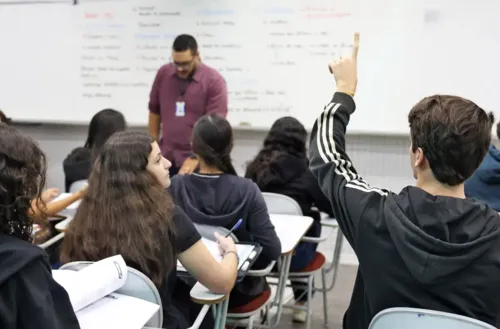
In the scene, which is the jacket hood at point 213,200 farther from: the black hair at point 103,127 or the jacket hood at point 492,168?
the jacket hood at point 492,168

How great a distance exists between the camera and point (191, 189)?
222 centimetres

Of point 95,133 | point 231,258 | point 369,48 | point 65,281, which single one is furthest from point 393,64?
point 65,281

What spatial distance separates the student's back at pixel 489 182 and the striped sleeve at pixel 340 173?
4.30 ft

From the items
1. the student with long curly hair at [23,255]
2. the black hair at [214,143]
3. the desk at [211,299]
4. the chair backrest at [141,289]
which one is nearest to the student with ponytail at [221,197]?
the black hair at [214,143]

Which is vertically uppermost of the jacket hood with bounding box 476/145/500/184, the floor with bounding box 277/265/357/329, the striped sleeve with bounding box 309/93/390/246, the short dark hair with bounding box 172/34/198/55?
the short dark hair with bounding box 172/34/198/55

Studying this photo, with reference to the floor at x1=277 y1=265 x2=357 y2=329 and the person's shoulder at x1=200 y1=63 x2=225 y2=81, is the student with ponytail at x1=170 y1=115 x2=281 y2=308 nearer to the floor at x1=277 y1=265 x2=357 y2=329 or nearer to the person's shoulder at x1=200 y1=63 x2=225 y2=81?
the floor at x1=277 y1=265 x2=357 y2=329

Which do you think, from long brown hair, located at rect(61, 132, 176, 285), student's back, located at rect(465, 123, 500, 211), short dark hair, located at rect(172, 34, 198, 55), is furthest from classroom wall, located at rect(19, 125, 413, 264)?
long brown hair, located at rect(61, 132, 176, 285)

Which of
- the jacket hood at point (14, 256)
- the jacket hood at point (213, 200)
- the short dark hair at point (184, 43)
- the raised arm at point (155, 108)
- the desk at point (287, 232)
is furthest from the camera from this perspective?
the raised arm at point (155, 108)

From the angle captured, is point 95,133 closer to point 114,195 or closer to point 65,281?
point 114,195

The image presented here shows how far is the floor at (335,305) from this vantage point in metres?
3.10

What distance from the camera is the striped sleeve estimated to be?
129 centimetres

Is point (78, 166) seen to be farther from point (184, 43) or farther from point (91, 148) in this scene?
point (184, 43)

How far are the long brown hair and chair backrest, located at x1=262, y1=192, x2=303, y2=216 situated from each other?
3.27 ft

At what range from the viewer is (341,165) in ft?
4.47
